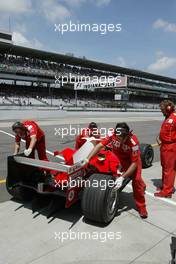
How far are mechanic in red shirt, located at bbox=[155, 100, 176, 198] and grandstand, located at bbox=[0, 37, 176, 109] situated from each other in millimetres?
31280

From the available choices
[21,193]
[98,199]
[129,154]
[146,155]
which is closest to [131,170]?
[129,154]

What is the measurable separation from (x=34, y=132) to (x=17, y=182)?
922mm

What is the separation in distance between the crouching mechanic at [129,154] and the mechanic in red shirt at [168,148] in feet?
3.12

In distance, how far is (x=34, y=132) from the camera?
4.58 metres

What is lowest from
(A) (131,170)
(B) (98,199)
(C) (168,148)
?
(B) (98,199)

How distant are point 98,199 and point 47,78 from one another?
4550 centimetres

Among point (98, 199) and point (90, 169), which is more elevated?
point (90, 169)

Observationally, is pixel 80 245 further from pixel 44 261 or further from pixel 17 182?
pixel 17 182

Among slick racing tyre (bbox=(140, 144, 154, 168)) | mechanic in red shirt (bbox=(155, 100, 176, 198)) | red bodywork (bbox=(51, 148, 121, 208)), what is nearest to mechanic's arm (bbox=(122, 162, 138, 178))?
red bodywork (bbox=(51, 148, 121, 208))

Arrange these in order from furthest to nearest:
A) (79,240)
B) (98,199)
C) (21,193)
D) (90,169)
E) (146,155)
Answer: (146,155)
(21,193)
(90,169)
(98,199)
(79,240)

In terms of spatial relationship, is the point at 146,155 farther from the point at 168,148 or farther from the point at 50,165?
the point at 50,165

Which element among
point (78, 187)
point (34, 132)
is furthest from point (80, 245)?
point (34, 132)

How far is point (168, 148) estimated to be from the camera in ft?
15.4

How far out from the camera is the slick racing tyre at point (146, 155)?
21.3ft
